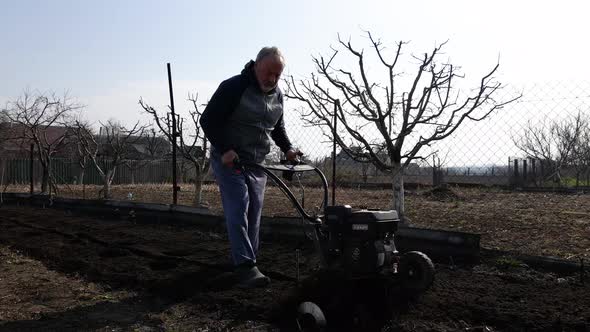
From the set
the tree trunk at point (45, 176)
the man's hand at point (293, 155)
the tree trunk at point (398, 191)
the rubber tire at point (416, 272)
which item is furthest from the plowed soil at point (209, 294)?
the tree trunk at point (45, 176)

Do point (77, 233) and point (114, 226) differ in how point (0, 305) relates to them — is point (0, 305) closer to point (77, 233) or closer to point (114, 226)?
point (77, 233)

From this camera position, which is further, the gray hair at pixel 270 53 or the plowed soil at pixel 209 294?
the gray hair at pixel 270 53

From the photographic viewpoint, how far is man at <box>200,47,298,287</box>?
3.95 metres

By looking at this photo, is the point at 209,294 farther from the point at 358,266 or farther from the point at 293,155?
the point at 358,266

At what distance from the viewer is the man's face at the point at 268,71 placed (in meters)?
3.94

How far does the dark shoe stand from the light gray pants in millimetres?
49

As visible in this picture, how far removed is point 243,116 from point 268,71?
1.25 feet

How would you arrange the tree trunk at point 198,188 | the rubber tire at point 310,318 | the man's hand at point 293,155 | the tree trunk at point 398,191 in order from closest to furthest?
the rubber tire at point 310,318
the man's hand at point 293,155
the tree trunk at point 398,191
the tree trunk at point 198,188

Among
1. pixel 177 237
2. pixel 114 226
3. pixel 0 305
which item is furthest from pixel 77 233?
pixel 0 305

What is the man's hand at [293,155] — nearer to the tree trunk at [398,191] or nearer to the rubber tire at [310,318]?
the rubber tire at [310,318]

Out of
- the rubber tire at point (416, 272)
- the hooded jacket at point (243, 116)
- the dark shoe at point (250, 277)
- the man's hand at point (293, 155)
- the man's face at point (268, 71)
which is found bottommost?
the dark shoe at point (250, 277)

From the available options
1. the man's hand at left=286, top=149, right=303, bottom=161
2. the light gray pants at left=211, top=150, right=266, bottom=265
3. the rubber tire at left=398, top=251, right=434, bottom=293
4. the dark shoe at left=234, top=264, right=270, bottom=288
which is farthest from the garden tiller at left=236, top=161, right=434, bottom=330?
the man's hand at left=286, top=149, right=303, bottom=161

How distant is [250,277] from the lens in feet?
12.8

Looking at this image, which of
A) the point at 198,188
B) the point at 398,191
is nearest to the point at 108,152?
the point at 198,188
